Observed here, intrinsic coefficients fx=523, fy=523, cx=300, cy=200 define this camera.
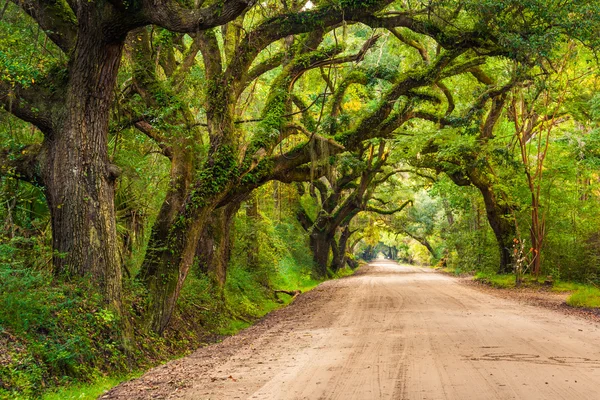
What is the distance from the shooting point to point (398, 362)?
666 centimetres

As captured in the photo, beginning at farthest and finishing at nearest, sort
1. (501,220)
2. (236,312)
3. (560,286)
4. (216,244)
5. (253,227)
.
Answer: (501,220)
(253,227)
(560,286)
(236,312)
(216,244)

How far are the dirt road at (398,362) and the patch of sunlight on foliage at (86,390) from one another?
0.21 metres

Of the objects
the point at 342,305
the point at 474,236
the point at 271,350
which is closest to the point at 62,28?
the point at 271,350

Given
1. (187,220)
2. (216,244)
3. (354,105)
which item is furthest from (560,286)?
(187,220)

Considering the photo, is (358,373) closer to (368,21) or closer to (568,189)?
(368,21)

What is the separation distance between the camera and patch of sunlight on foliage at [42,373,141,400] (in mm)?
5727

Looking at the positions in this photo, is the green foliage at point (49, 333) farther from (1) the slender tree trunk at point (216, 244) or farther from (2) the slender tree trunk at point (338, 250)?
(2) the slender tree trunk at point (338, 250)

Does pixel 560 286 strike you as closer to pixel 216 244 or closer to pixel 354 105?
pixel 354 105

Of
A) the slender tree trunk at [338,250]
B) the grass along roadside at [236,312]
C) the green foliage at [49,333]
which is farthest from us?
the slender tree trunk at [338,250]

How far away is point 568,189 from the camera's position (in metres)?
19.9

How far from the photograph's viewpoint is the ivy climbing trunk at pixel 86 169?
7672mm

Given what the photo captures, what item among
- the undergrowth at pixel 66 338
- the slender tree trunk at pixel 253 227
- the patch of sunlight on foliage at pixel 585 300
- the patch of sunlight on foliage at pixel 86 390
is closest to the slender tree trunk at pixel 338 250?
the slender tree trunk at pixel 253 227

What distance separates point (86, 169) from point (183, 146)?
346 cm

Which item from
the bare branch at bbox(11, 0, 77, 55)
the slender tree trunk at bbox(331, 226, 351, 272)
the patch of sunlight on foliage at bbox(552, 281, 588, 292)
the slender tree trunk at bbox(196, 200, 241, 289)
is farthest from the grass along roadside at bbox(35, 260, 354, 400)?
the slender tree trunk at bbox(331, 226, 351, 272)
